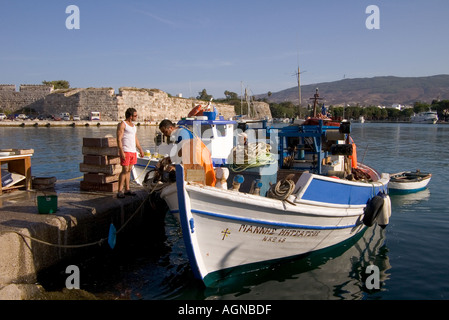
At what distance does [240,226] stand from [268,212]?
22.3 inches

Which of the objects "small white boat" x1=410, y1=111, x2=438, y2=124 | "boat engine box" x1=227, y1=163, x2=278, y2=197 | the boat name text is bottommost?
the boat name text

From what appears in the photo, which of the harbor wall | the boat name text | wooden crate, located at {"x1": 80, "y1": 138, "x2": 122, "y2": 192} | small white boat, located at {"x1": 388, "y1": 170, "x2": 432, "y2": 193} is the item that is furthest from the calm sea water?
small white boat, located at {"x1": 388, "y1": 170, "x2": 432, "y2": 193}

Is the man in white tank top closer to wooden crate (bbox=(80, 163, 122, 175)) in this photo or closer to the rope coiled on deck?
wooden crate (bbox=(80, 163, 122, 175))

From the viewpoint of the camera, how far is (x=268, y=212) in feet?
22.0

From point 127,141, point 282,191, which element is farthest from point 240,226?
point 127,141

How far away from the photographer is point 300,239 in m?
7.59

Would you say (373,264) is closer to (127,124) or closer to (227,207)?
(227,207)

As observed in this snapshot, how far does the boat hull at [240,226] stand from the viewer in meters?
6.19

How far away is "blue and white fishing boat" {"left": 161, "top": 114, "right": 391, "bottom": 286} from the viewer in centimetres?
628

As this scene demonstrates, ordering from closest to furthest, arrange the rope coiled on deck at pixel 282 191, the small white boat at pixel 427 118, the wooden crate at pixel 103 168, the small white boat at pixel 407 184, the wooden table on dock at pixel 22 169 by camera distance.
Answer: the rope coiled on deck at pixel 282 191, the wooden crate at pixel 103 168, the wooden table on dock at pixel 22 169, the small white boat at pixel 407 184, the small white boat at pixel 427 118

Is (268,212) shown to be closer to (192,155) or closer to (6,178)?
(192,155)

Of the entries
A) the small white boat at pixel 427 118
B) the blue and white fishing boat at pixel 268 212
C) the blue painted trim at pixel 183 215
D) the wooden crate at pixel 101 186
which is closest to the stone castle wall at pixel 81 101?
the wooden crate at pixel 101 186

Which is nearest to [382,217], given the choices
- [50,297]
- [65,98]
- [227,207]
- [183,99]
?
[227,207]

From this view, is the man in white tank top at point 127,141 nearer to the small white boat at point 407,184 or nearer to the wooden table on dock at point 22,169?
the wooden table on dock at point 22,169
